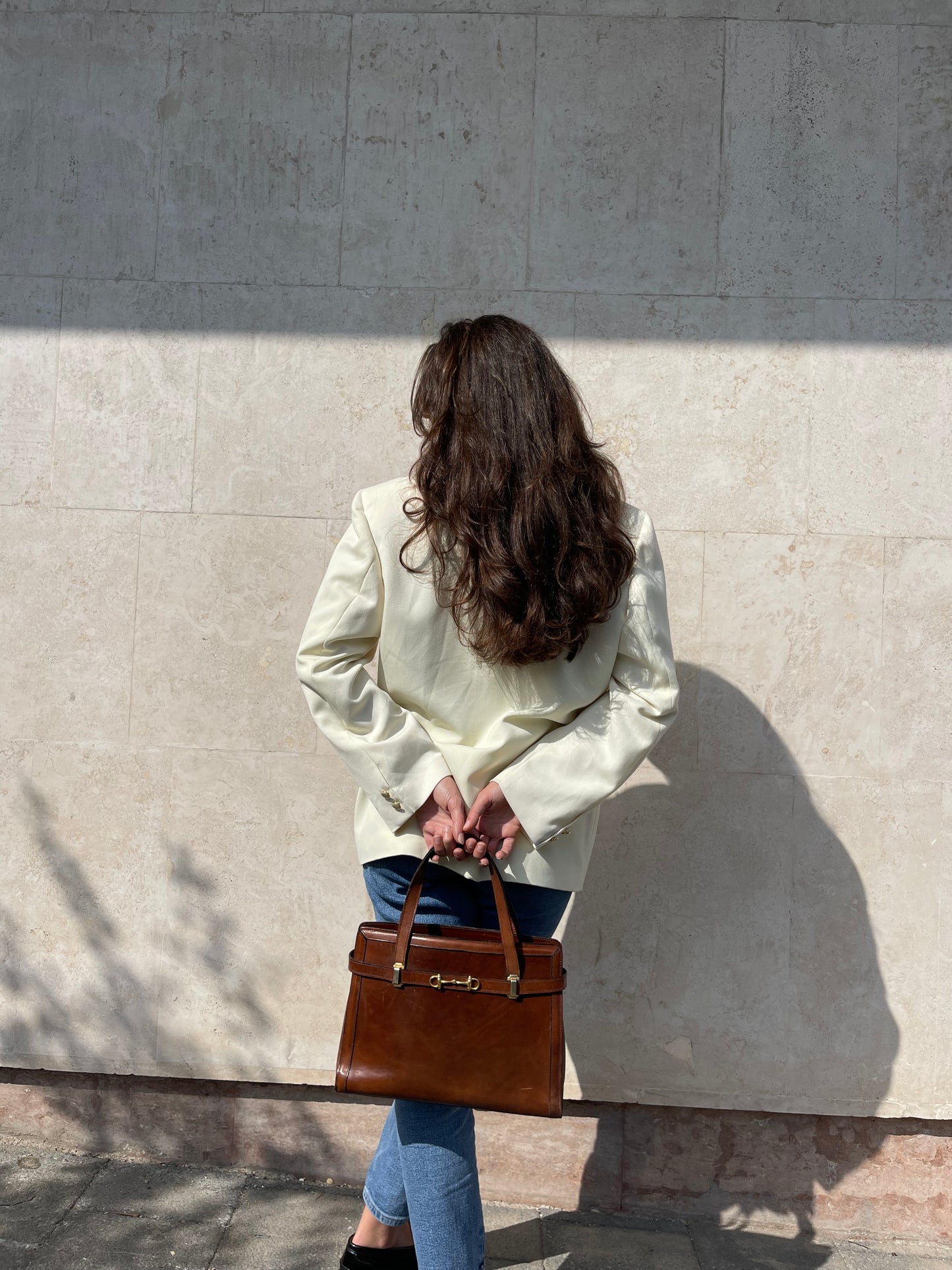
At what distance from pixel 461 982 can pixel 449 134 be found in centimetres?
225

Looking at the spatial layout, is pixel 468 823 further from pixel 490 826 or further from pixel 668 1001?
pixel 668 1001

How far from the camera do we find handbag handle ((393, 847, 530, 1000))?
185 cm

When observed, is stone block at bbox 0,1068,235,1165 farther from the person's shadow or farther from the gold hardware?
the gold hardware

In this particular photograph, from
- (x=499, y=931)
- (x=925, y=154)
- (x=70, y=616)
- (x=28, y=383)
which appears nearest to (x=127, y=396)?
(x=28, y=383)

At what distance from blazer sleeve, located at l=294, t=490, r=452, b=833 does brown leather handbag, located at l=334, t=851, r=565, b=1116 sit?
0.64 ft

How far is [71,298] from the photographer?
2875 mm

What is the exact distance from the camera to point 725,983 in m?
2.80

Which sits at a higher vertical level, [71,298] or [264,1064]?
[71,298]

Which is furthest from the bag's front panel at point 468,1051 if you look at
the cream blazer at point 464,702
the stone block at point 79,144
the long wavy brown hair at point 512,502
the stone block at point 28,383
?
the stone block at point 79,144

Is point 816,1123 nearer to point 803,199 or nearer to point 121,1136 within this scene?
point 121,1136

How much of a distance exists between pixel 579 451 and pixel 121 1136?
240 cm

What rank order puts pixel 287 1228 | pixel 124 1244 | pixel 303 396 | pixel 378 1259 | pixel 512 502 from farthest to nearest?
1. pixel 303 396
2. pixel 287 1228
3. pixel 124 1244
4. pixel 378 1259
5. pixel 512 502

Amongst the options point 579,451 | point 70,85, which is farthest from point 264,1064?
point 70,85

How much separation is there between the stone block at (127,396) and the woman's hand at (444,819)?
4.48ft
